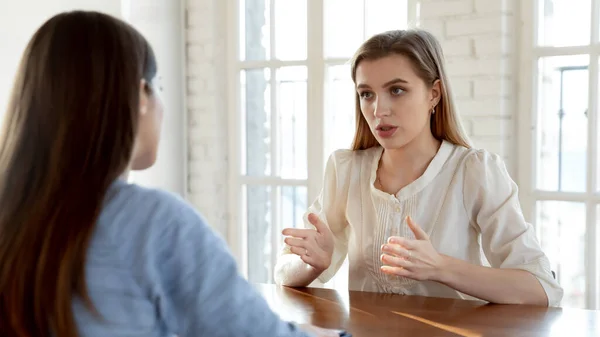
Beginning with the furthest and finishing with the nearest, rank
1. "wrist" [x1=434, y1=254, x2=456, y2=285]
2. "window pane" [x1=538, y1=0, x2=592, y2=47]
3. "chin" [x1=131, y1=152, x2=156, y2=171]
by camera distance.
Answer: "window pane" [x1=538, y1=0, x2=592, y2=47] → "wrist" [x1=434, y1=254, x2=456, y2=285] → "chin" [x1=131, y1=152, x2=156, y2=171]

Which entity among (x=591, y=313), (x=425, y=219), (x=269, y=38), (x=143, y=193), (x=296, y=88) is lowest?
(x=591, y=313)

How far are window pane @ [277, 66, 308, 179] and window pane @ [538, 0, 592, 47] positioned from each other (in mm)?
1097

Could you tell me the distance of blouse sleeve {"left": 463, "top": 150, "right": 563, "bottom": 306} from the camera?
1.72 meters

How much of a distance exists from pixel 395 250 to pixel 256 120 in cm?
204

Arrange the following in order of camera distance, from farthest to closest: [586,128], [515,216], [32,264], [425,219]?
[586,128], [425,219], [515,216], [32,264]

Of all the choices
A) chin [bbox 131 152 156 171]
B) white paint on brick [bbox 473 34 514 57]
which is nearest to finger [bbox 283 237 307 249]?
chin [bbox 131 152 156 171]

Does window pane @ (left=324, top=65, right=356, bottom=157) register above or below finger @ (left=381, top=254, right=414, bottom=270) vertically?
above

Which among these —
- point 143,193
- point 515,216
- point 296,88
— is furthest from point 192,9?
point 143,193

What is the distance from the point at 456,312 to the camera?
57.6 inches

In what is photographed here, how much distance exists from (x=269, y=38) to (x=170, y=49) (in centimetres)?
49

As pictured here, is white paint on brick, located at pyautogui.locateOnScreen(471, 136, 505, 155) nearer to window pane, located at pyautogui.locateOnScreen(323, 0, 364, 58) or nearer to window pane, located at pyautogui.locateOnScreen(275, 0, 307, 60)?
window pane, located at pyautogui.locateOnScreen(323, 0, 364, 58)

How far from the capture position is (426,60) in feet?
6.31

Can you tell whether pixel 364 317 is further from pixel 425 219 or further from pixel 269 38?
pixel 269 38

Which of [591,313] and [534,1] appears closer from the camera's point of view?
[591,313]
